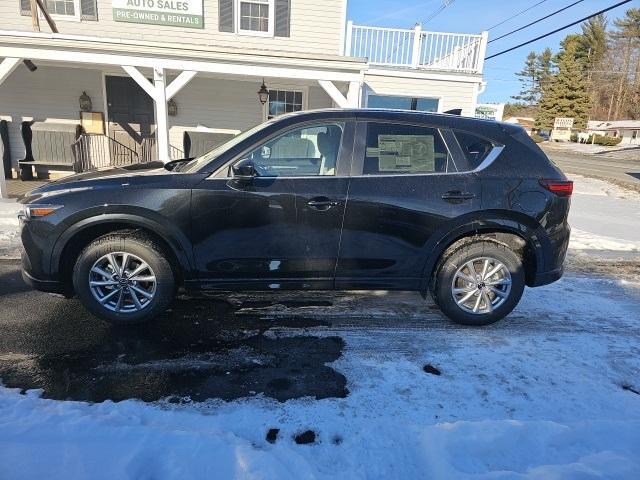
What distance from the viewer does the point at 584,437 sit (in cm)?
249

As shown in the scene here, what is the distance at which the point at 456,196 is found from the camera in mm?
3645

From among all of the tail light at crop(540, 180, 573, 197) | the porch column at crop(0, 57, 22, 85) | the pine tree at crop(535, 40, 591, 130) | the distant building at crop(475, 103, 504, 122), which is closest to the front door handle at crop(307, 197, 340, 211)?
the tail light at crop(540, 180, 573, 197)

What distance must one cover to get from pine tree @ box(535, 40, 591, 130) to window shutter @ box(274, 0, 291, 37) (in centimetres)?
6131

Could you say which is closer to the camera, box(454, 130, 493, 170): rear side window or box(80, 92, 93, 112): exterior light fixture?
box(454, 130, 493, 170): rear side window

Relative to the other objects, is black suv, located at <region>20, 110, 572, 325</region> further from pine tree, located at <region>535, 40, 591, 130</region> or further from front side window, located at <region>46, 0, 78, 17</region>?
pine tree, located at <region>535, 40, 591, 130</region>

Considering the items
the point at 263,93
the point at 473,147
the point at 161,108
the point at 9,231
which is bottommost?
the point at 9,231

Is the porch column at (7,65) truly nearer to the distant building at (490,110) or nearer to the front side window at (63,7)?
A: the front side window at (63,7)

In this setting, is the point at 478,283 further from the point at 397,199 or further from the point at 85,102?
the point at 85,102

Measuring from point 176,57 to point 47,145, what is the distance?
4.68 meters

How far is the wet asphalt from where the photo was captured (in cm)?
287

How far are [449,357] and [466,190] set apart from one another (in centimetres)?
136

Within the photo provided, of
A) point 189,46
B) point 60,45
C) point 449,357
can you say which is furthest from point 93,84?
point 449,357

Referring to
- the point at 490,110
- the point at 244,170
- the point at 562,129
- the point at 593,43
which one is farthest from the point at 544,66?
the point at 244,170

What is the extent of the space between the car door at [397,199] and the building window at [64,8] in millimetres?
10752
